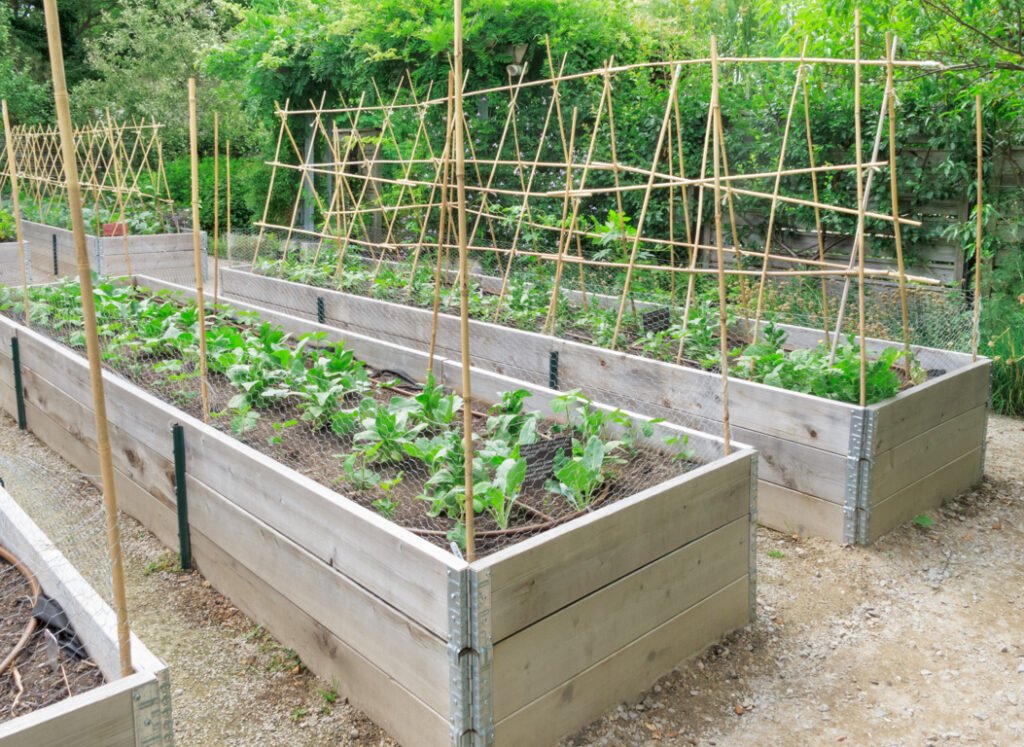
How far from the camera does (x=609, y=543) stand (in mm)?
2379

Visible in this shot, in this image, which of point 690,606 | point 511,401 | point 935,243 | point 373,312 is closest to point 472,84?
point 373,312

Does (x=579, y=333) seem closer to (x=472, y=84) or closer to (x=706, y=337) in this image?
(x=706, y=337)

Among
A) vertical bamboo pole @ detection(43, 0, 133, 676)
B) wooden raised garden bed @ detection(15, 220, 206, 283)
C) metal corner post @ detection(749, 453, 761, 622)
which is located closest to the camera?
vertical bamboo pole @ detection(43, 0, 133, 676)

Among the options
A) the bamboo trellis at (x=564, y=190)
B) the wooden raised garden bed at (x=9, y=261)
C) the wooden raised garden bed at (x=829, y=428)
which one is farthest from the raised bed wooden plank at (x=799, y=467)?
the wooden raised garden bed at (x=9, y=261)

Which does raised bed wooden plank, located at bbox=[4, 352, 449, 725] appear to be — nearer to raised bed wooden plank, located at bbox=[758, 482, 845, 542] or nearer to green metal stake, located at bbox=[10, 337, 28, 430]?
green metal stake, located at bbox=[10, 337, 28, 430]

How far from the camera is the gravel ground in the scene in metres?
2.43

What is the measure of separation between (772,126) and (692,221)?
3.09 feet

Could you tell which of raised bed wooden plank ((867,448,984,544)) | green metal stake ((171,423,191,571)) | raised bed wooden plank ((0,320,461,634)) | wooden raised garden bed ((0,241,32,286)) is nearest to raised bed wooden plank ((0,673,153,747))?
raised bed wooden plank ((0,320,461,634))

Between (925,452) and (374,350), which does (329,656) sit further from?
(925,452)

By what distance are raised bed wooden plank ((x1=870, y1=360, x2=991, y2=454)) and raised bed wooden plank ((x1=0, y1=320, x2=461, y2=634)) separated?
1.96 metres

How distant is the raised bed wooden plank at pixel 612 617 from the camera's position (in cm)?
218

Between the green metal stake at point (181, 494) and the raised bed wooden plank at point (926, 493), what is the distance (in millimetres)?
2498

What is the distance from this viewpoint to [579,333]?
16.3ft

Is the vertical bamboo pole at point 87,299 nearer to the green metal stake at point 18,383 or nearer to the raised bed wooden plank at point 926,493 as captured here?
the raised bed wooden plank at point 926,493
